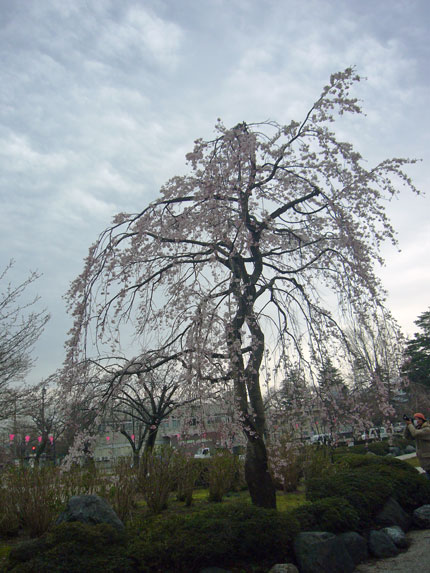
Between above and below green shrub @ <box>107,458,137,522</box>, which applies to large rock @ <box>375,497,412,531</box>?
below

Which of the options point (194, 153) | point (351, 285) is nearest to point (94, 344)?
point (194, 153)

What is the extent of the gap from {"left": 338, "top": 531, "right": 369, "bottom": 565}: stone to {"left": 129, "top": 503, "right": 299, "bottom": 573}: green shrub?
846 mm

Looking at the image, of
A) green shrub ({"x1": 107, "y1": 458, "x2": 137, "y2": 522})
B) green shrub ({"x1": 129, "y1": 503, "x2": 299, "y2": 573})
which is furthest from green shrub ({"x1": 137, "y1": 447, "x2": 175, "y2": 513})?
green shrub ({"x1": 129, "y1": 503, "x2": 299, "y2": 573})

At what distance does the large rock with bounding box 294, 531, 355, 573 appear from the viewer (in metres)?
4.03

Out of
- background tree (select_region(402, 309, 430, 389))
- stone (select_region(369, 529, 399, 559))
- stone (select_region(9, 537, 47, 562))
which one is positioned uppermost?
background tree (select_region(402, 309, 430, 389))

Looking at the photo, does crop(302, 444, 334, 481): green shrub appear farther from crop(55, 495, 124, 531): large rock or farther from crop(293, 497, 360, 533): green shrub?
crop(55, 495, 124, 531): large rock

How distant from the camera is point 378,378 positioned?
5801 millimetres

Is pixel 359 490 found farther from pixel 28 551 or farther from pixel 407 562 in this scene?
pixel 28 551

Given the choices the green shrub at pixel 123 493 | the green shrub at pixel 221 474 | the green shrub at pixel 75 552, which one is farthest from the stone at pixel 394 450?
the green shrub at pixel 75 552

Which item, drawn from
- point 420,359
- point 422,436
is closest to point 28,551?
point 422,436

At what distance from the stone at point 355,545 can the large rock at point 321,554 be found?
0.31m

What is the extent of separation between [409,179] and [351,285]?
1729 millimetres

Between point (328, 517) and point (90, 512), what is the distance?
2.99 m

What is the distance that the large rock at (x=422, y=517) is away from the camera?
5.95 m
